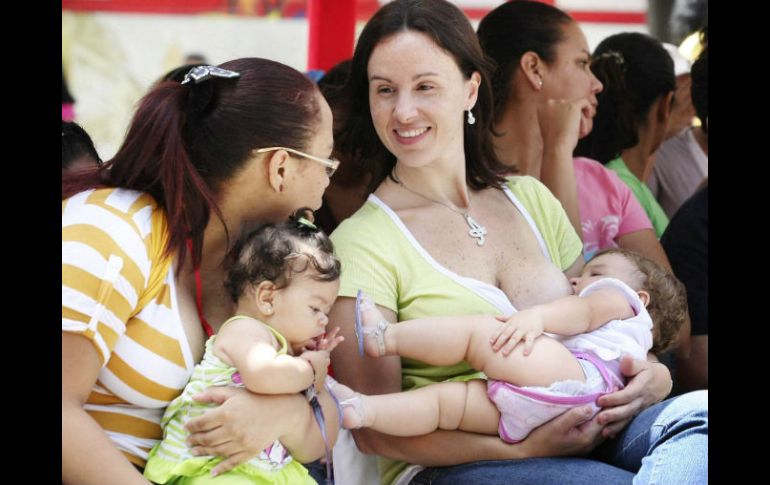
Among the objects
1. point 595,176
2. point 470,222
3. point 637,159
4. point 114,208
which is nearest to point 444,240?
point 470,222

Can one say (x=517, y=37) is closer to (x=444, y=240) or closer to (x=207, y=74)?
(x=444, y=240)

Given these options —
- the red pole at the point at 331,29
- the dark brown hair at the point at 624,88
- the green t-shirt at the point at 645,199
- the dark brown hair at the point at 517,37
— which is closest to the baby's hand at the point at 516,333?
the dark brown hair at the point at 517,37

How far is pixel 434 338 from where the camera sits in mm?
2078

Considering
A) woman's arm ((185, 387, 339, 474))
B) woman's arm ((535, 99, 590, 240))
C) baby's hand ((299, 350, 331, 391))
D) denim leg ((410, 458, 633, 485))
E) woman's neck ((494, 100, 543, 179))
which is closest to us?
woman's arm ((185, 387, 339, 474))

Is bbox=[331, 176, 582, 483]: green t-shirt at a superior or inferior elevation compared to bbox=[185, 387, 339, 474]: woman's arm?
superior

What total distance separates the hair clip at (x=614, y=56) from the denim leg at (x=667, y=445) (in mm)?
1846

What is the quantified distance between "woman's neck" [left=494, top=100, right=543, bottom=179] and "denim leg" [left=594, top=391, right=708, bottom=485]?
1.17 meters

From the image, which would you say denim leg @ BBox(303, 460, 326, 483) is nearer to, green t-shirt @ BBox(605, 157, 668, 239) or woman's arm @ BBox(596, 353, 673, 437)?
woman's arm @ BBox(596, 353, 673, 437)

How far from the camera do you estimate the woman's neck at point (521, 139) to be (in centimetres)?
316

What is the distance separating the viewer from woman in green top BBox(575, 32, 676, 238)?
367cm

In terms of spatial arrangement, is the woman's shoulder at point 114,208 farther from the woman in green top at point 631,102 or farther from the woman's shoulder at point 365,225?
the woman in green top at point 631,102

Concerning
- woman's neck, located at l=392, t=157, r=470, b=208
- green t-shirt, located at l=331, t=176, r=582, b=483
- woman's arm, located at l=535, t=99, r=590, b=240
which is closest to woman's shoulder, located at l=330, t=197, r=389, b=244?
green t-shirt, located at l=331, t=176, r=582, b=483
